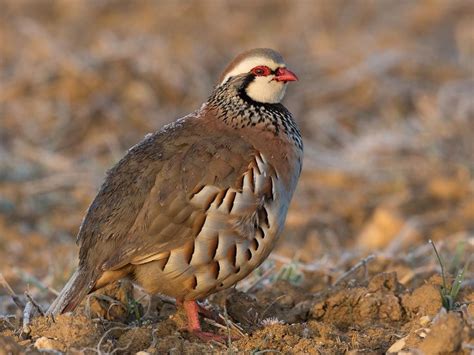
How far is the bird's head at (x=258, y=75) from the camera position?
488 cm

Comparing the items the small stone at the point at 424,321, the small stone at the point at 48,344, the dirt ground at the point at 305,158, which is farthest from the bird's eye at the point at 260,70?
the small stone at the point at 48,344

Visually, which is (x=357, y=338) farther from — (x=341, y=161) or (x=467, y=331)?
(x=341, y=161)

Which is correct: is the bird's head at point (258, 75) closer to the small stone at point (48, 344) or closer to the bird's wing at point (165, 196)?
the bird's wing at point (165, 196)

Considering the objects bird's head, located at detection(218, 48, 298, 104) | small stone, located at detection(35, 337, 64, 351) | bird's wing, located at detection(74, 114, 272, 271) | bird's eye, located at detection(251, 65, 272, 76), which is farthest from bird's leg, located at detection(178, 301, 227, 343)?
bird's eye, located at detection(251, 65, 272, 76)

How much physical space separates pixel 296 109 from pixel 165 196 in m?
6.24

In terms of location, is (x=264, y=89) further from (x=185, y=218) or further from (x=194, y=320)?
(x=194, y=320)

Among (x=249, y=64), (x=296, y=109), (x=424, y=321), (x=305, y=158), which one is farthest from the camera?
(x=296, y=109)

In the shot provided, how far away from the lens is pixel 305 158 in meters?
8.89

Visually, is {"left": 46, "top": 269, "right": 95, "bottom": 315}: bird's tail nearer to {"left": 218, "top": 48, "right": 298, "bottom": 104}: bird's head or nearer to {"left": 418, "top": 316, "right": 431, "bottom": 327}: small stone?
{"left": 218, "top": 48, "right": 298, "bottom": 104}: bird's head

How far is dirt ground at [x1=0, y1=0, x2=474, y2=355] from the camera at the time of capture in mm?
4242

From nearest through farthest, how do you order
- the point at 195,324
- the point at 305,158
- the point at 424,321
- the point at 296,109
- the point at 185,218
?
the point at 424,321, the point at 185,218, the point at 195,324, the point at 305,158, the point at 296,109

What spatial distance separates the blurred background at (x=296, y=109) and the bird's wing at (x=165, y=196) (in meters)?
1.15

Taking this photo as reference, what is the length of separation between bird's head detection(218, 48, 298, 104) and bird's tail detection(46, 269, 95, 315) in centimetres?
123

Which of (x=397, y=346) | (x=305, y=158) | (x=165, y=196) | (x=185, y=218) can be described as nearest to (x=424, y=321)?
(x=397, y=346)
